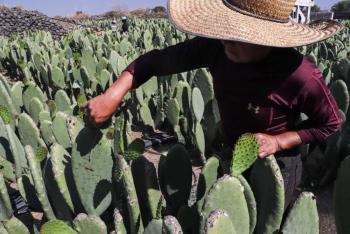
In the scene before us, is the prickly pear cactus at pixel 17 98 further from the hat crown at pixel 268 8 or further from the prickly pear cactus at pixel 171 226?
the prickly pear cactus at pixel 171 226

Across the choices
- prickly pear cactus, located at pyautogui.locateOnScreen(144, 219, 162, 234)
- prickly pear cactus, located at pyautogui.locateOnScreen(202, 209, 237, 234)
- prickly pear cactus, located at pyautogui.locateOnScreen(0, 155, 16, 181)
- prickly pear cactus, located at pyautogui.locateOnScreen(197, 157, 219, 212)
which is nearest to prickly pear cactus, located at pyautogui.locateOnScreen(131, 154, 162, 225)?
prickly pear cactus, located at pyautogui.locateOnScreen(197, 157, 219, 212)

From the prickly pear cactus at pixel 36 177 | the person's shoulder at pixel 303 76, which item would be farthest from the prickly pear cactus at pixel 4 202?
the person's shoulder at pixel 303 76

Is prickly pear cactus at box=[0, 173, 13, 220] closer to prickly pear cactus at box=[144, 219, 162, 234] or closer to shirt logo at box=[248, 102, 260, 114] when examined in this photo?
prickly pear cactus at box=[144, 219, 162, 234]

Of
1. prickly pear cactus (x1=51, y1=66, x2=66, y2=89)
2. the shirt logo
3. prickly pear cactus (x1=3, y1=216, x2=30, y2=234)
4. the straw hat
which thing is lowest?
prickly pear cactus (x1=51, y1=66, x2=66, y2=89)

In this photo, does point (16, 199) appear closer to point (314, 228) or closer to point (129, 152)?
point (129, 152)

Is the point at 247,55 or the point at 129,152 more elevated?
the point at 247,55

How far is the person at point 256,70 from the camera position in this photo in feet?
3.95

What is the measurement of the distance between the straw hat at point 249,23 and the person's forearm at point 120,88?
24 centimetres

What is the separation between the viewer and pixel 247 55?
1.29 metres

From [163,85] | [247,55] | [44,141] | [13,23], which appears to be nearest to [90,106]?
[247,55]

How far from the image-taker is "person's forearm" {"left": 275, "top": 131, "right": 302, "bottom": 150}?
1.28 metres

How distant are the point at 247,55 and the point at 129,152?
1.42 feet

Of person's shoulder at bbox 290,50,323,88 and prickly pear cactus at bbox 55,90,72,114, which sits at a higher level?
person's shoulder at bbox 290,50,323,88

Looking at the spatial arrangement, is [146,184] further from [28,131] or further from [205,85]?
[205,85]
